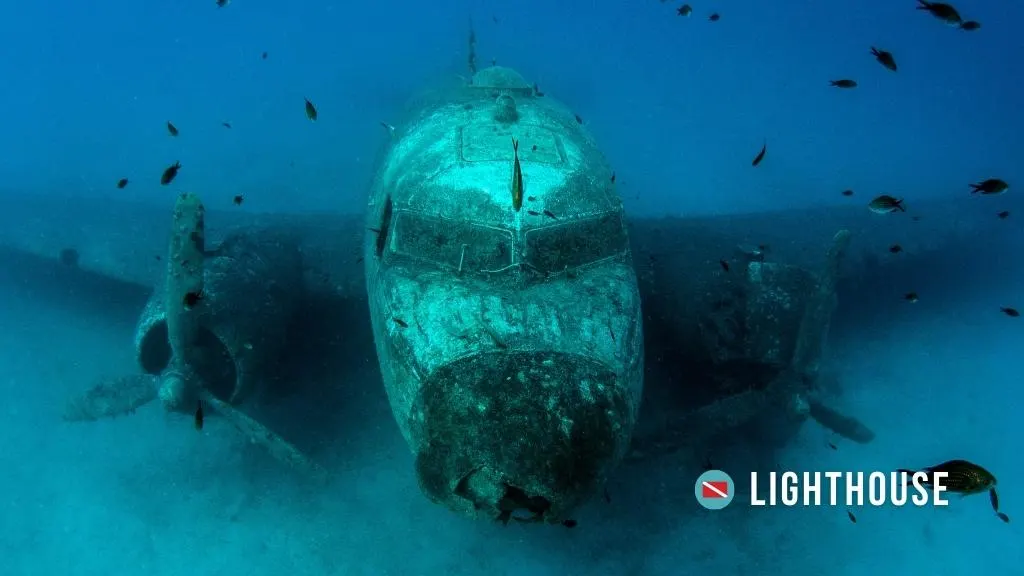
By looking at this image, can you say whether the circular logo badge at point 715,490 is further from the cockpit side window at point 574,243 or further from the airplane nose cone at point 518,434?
the airplane nose cone at point 518,434

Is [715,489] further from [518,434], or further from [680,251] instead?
[518,434]

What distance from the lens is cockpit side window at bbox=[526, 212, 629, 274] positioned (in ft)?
20.8

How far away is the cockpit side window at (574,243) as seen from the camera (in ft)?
20.8

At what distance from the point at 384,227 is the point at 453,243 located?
1338 millimetres

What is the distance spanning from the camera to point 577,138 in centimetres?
892

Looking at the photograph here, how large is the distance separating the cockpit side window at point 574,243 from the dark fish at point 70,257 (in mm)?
10907

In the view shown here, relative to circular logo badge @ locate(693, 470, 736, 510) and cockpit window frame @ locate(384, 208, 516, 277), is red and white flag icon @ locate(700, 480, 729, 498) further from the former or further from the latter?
cockpit window frame @ locate(384, 208, 516, 277)

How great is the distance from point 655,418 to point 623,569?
2292 mm

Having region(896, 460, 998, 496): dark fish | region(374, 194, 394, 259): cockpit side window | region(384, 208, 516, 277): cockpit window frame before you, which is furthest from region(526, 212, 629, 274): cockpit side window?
region(896, 460, 998, 496): dark fish

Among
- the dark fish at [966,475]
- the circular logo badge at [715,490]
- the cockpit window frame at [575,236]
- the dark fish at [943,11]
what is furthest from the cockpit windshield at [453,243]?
the dark fish at [943,11]

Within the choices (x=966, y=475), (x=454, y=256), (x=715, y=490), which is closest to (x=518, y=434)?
(x=454, y=256)

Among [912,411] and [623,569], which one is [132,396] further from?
[912,411]

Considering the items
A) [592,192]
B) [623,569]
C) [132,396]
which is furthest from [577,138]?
[132,396]

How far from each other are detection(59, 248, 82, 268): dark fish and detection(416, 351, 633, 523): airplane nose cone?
10793 mm
